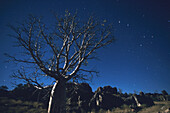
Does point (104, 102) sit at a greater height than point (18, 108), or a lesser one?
lesser

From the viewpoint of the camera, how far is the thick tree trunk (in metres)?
2.82

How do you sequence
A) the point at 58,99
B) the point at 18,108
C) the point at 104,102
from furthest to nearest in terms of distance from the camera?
the point at 104,102 < the point at 18,108 < the point at 58,99

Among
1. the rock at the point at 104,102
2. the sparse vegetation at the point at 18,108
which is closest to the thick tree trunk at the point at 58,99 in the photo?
the sparse vegetation at the point at 18,108

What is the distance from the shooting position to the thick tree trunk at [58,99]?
282 centimetres

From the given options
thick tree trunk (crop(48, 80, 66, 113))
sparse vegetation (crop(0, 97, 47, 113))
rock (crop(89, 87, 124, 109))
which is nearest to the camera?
thick tree trunk (crop(48, 80, 66, 113))

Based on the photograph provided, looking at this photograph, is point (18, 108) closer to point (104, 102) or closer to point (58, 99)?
point (58, 99)

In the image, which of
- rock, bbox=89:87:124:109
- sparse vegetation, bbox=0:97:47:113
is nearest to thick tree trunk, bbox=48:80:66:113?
sparse vegetation, bbox=0:97:47:113

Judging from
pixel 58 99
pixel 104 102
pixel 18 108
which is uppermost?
pixel 58 99

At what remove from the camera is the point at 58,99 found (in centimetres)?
302

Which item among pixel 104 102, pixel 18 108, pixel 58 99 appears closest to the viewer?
pixel 58 99

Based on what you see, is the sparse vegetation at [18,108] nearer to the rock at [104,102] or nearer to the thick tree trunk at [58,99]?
the thick tree trunk at [58,99]

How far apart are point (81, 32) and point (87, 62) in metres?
1.81

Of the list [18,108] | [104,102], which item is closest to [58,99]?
[18,108]

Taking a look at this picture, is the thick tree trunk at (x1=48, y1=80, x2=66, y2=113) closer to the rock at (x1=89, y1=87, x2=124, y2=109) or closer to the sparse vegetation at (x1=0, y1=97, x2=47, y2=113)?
the sparse vegetation at (x1=0, y1=97, x2=47, y2=113)
